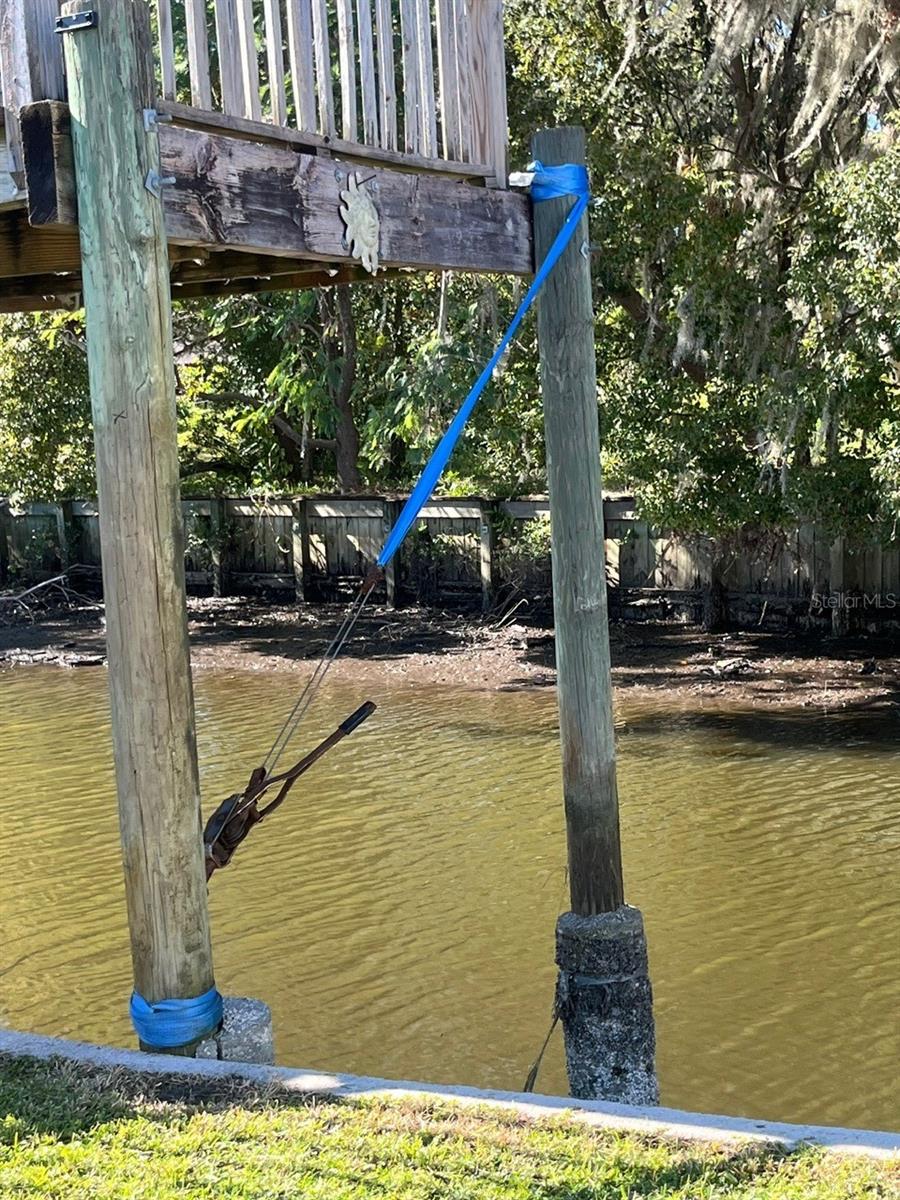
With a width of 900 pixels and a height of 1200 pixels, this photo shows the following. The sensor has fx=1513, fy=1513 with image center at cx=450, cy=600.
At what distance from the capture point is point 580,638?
5.85m

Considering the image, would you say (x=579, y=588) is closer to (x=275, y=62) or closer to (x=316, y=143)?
(x=316, y=143)

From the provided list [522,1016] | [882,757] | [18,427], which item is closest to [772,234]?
[882,757]

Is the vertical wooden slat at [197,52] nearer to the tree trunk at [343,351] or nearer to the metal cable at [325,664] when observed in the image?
→ the metal cable at [325,664]

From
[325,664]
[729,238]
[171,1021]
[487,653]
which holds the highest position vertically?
[729,238]

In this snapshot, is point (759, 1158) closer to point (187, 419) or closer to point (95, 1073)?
point (95, 1073)

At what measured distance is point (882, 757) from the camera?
12.3m

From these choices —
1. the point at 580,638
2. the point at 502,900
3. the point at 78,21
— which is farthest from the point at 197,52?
the point at 502,900

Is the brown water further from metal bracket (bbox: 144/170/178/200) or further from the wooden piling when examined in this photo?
metal bracket (bbox: 144/170/178/200)

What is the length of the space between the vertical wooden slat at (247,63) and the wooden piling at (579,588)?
1.52m

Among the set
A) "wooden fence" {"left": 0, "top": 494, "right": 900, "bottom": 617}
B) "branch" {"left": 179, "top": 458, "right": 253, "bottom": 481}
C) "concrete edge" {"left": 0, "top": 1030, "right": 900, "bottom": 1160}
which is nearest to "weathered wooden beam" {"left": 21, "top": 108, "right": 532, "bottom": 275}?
"concrete edge" {"left": 0, "top": 1030, "right": 900, "bottom": 1160}

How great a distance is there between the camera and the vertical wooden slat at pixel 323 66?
200 inches

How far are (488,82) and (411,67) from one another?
39cm

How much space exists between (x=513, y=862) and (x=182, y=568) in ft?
18.9

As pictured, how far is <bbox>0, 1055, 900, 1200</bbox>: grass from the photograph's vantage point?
11.6ft
